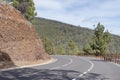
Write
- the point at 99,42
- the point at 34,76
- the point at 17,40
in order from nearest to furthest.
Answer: the point at 34,76 < the point at 17,40 < the point at 99,42

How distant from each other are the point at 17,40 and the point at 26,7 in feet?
82.1

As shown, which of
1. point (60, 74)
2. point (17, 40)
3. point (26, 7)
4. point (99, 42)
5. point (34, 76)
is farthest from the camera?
point (99, 42)

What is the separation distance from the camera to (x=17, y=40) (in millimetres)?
46781

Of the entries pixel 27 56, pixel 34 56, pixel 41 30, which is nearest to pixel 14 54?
pixel 27 56

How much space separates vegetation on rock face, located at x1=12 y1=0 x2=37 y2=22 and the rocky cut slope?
Answer: 15.0 m

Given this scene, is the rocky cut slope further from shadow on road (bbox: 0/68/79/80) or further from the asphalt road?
shadow on road (bbox: 0/68/79/80)

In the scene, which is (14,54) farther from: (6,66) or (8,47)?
(6,66)

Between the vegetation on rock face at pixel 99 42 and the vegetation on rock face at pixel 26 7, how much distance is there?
1004 inches

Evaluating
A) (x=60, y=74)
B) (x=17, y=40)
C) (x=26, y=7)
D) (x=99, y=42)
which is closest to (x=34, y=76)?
(x=60, y=74)

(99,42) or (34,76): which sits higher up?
(99,42)

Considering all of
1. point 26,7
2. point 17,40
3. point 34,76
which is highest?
point 26,7

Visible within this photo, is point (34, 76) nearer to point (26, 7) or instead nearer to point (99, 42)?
point (26, 7)

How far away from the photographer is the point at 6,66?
117 feet

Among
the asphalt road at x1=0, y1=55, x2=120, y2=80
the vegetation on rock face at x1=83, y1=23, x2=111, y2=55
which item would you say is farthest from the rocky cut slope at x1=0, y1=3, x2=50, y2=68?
the vegetation on rock face at x1=83, y1=23, x2=111, y2=55
